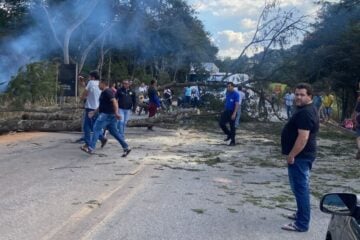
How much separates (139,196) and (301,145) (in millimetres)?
2572

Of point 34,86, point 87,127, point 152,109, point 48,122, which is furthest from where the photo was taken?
point 34,86

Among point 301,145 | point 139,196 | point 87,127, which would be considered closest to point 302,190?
point 301,145

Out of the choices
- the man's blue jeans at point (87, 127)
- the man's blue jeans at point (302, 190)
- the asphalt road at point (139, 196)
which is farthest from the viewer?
the man's blue jeans at point (87, 127)

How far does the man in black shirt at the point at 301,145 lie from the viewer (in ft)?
19.2

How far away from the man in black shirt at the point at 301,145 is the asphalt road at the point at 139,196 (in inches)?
9.9

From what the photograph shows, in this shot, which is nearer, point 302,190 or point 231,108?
point 302,190

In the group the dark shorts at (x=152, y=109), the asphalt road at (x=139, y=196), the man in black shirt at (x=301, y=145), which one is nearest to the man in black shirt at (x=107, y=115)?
the asphalt road at (x=139, y=196)

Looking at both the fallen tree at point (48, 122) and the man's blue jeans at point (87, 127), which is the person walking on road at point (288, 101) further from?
the man's blue jeans at point (87, 127)

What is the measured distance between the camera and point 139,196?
24.2 feet

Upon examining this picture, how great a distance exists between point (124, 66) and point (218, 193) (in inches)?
1278

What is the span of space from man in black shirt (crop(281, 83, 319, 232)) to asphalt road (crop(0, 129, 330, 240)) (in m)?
0.25

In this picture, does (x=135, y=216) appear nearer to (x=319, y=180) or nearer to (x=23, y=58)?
(x=319, y=180)

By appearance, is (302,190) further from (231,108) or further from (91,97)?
(231,108)

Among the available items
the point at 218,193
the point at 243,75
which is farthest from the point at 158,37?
the point at 218,193
